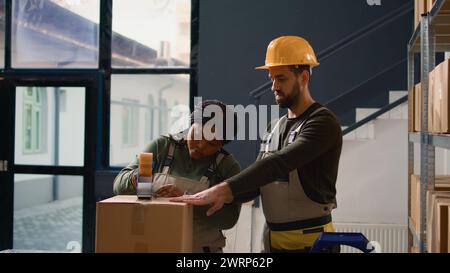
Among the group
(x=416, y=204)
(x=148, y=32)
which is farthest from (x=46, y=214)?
(x=416, y=204)

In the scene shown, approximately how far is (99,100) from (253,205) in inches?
72.9

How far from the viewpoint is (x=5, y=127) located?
5.47m

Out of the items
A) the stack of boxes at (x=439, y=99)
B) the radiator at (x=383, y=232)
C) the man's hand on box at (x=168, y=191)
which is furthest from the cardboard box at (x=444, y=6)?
the radiator at (x=383, y=232)

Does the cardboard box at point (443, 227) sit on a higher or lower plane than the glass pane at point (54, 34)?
lower

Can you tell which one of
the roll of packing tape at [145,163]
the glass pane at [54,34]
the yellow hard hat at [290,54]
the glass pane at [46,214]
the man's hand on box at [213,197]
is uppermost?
the glass pane at [54,34]

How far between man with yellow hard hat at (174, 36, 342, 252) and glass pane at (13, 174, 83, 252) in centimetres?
342

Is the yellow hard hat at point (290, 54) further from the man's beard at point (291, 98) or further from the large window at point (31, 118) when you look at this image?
the large window at point (31, 118)

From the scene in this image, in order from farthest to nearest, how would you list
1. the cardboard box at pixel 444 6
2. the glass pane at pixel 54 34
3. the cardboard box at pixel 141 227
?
the glass pane at pixel 54 34 < the cardboard box at pixel 444 6 < the cardboard box at pixel 141 227

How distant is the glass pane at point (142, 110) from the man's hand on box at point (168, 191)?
3.29 metres

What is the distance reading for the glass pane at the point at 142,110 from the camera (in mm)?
5258

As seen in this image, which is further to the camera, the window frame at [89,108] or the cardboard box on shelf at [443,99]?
the window frame at [89,108]

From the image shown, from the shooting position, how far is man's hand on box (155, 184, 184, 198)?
6.34ft

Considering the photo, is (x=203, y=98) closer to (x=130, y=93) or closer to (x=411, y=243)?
(x=130, y=93)

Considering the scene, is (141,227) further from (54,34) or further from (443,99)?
(54,34)
